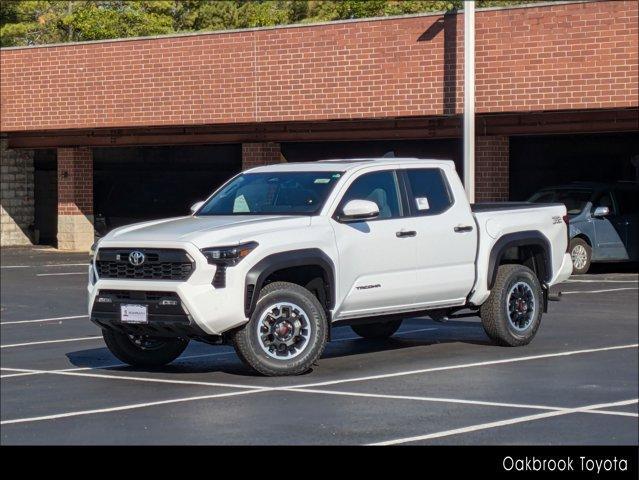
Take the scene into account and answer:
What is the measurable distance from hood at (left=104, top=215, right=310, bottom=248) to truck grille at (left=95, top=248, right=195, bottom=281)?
11 centimetres

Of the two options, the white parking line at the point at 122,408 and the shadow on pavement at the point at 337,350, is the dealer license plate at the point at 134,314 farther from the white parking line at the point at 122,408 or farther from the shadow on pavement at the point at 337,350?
the shadow on pavement at the point at 337,350

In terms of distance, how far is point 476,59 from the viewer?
28109 mm

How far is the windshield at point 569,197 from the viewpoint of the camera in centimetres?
2736

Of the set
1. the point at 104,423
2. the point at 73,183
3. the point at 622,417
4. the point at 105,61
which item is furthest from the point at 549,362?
the point at 73,183

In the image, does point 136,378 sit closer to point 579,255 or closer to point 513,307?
point 513,307

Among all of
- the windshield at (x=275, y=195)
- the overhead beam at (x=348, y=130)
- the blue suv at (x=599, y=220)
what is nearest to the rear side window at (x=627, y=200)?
the blue suv at (x=599, y=220)

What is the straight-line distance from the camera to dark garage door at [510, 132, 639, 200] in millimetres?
30797

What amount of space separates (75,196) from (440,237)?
24187 millimetres

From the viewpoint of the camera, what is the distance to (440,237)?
13883 millimetres

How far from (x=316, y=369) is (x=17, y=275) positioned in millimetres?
16469

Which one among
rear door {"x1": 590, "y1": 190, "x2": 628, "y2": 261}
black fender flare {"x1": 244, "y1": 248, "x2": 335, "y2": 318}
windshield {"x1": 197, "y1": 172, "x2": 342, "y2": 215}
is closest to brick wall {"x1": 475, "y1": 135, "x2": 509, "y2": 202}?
rear door {"x1": 590, "y1": 190, "x2": 628, "y2": 261}

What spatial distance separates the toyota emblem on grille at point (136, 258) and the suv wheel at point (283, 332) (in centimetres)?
106

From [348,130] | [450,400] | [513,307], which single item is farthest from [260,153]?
[450,400]

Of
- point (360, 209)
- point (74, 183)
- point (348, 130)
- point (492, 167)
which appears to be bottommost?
point (360, 209)
